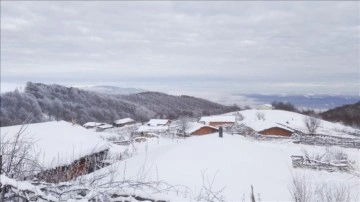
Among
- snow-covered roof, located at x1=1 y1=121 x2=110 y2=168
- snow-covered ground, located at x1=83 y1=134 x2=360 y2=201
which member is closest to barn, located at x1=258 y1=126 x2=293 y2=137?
snow-covered roof, located at x1=1 y1=121 x2=110 y2=168

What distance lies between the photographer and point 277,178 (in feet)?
37.7

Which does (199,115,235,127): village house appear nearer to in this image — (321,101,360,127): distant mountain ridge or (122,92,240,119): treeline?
(321,101,360,127): distant mountain ridge

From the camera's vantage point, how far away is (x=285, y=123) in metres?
68.5

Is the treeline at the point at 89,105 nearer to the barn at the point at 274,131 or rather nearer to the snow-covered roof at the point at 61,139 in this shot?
the barn at the point at 274,131

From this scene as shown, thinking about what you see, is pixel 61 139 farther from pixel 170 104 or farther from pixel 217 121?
pixel 170 104

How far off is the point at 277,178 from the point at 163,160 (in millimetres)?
3647

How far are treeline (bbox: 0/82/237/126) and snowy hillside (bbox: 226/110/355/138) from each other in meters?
42.0

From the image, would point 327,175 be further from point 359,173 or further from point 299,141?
point 299,141

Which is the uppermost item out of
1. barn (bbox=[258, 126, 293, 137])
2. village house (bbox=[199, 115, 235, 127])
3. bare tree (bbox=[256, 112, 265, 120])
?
bare tree (bbox=[256, 112, 265, 120])

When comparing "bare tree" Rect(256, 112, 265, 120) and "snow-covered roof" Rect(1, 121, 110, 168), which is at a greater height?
"bare tree" Rect(256, 112, 265, 120)

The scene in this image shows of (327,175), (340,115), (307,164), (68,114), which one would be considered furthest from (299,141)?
(68,114)

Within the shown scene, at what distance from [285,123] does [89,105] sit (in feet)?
340

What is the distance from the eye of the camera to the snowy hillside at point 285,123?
5375cm

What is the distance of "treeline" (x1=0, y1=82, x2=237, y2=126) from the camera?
12469cm
